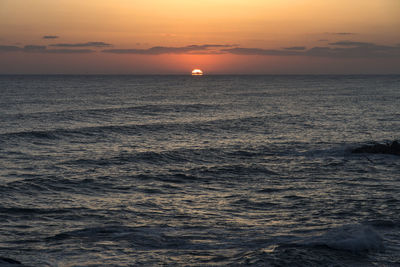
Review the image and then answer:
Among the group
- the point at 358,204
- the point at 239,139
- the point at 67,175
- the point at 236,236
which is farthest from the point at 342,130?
the point at 236,236

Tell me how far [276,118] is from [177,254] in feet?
152

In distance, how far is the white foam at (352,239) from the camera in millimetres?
13500

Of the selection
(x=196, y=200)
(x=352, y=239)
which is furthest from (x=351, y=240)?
(x=196, y=200)

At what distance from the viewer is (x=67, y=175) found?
24.6 metres

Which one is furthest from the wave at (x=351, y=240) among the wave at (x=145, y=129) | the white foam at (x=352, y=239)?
the wave at (x=145, y=129)

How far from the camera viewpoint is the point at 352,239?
1398cm

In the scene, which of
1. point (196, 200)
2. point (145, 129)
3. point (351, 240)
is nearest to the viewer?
point (351, 240)

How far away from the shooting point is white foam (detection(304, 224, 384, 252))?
1350 cm

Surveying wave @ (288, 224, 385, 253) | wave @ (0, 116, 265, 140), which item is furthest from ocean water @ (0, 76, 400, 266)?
wave @ (0, 116, 265, 140)

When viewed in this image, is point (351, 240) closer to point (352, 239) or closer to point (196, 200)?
point (352, 239)

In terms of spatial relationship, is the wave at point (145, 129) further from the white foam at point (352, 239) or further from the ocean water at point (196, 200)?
the white foam at point (352, 239)

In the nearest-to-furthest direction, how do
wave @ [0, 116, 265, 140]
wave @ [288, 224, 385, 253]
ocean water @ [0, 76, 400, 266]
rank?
1. ocean water @ [0, 76, 400, 266]
2. wave @ [288, 224, 385, 253]
3. wave @ [0, 116, 265, 140]

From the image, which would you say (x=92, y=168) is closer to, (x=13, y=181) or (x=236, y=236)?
(x=13, y=181)

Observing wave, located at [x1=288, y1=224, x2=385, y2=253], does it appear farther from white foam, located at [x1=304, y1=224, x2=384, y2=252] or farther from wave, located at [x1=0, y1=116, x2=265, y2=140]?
wave, located at [x1=0, y1=116, x2=265, y2=140]
